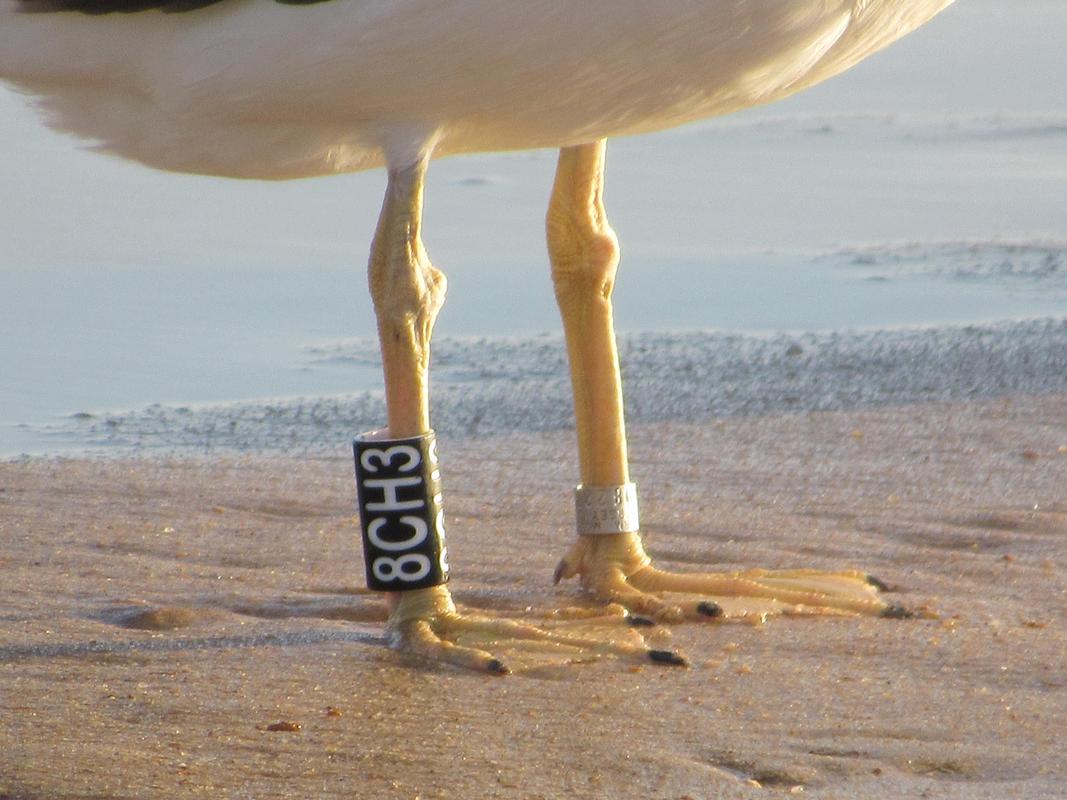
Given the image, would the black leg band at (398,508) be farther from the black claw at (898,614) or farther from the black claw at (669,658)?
the black claw at (898,614)

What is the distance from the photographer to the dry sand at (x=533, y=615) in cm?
321

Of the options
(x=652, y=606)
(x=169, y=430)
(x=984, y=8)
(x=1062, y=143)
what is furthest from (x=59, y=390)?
(x=984, y=8)

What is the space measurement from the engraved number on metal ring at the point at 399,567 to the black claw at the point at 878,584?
1.10m

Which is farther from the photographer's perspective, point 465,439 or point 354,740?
point 465,439

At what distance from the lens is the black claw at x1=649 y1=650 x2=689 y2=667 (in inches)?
150

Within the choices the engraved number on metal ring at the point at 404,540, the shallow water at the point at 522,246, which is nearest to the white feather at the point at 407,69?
the engraved number on metal ring at the point at 404,540

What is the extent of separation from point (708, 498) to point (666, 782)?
215 cm

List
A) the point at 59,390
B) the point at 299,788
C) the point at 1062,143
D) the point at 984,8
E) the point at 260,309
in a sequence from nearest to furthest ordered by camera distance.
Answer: the point at 299,788 < the point at 59,390 < the point at 260,309 < the point at 1062,143 < the point at 984,8

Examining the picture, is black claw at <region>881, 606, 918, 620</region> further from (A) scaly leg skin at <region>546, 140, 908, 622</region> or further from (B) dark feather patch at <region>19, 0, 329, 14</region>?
(B) dark feather patch at <region>19, 0, 329, 14</region>

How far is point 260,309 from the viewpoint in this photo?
745cm

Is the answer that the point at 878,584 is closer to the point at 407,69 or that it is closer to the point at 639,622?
the point at 639,622

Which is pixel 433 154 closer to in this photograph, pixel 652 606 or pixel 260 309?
pixel 652 606

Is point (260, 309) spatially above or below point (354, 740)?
above

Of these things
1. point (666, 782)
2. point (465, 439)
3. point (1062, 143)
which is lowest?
point (666, 782)
